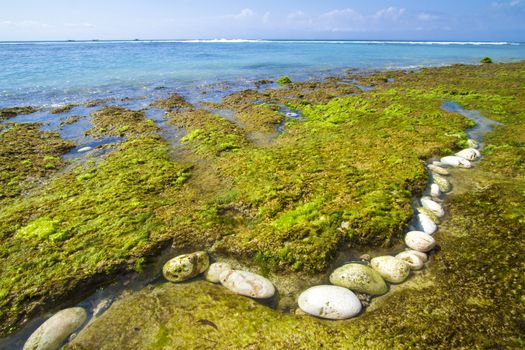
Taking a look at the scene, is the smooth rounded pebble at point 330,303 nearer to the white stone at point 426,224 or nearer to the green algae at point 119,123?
the white stone at point 426,224

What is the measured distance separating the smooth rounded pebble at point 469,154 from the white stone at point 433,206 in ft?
11.3

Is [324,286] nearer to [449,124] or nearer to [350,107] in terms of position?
[449,124]

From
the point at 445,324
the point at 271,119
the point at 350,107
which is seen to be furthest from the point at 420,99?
the point at 445,324

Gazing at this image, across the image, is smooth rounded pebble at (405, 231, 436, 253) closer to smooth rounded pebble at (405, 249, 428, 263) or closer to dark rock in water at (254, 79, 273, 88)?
smooth rounded pebble at (405, 249, 428, 263)

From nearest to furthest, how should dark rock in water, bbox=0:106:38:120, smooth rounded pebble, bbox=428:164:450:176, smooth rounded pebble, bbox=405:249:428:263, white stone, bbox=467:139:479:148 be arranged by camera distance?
smooth rounded pebble, bbox=405:249:428:263 → smooth rounded pebble, bbox=428:164:450:176 → white stone, bbox=467:139:479:148 → dark rock in water, bbox=0:106:38:120

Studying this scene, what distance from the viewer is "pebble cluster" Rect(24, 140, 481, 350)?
12.9 feet

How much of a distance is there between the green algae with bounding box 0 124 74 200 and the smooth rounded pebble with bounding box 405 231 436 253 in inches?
377

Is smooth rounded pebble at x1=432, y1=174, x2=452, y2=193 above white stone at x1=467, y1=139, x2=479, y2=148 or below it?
below

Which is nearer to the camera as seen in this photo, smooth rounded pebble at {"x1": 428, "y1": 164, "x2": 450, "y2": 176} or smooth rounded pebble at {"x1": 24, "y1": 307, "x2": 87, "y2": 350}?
smooth rounded pebble at {"x1": 24, "y1": 307, "x2": 87, "y2": 350}

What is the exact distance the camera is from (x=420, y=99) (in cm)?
1628

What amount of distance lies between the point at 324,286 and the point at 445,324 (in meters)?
1.57

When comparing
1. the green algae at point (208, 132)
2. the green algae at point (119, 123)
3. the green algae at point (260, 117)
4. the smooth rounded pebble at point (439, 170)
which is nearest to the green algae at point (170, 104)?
the green algae at point (119, 123)

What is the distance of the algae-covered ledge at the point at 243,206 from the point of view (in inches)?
185

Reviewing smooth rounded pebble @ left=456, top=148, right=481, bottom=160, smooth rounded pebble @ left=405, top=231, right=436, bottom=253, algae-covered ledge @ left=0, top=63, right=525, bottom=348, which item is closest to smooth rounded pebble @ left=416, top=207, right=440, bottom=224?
algae-covered ledge @ left=0, top=63, right=525, bottom=348
